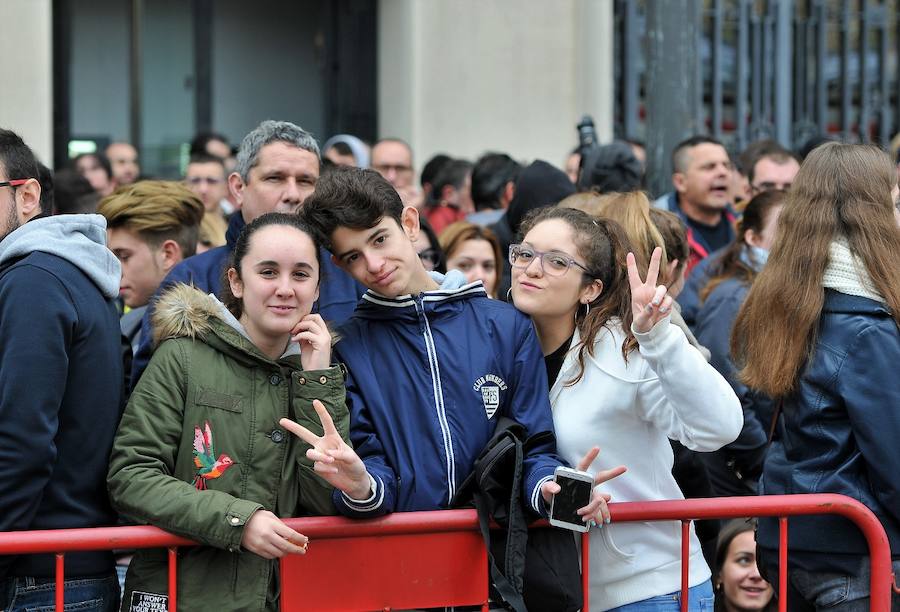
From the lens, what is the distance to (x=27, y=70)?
29.2 ft

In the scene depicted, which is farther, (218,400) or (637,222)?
(637,222)

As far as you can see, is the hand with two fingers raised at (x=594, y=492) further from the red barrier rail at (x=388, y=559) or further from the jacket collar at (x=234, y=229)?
the jacket collar at (x=234, y=229)

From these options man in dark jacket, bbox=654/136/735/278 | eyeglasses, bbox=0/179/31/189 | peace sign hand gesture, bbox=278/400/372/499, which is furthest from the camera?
man in dark jacket, bbox=654/136/735/278

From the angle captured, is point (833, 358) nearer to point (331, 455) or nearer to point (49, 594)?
point (331, 455)

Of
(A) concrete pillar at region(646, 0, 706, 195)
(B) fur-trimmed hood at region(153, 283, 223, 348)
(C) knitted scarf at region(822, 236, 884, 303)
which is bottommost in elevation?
(B) fur-trimmed hood at region(153, 283, 223, 348)

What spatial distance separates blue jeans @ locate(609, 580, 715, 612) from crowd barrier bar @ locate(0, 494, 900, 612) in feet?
0.07

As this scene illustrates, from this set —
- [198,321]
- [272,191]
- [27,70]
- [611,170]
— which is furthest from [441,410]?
[27,70]

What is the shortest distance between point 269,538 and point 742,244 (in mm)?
2962

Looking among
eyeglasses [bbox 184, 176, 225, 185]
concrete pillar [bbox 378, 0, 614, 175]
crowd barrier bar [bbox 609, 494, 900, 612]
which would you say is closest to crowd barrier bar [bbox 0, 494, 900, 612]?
crowd barrier bar [bbox 609, 494, 900, 612]

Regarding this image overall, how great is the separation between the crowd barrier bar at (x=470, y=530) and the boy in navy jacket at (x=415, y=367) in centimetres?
7

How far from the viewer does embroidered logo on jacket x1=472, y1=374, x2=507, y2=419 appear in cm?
339

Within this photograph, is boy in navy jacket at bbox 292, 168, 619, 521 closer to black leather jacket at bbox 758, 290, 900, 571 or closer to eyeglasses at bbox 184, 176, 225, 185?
black leather jacket at bbox 758, 290, 900, 571

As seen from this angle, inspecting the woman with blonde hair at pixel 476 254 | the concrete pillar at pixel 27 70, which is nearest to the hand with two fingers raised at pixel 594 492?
the woman with blonde hair at pixel 476 254

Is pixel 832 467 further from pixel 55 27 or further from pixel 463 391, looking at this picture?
pixel 55 27
